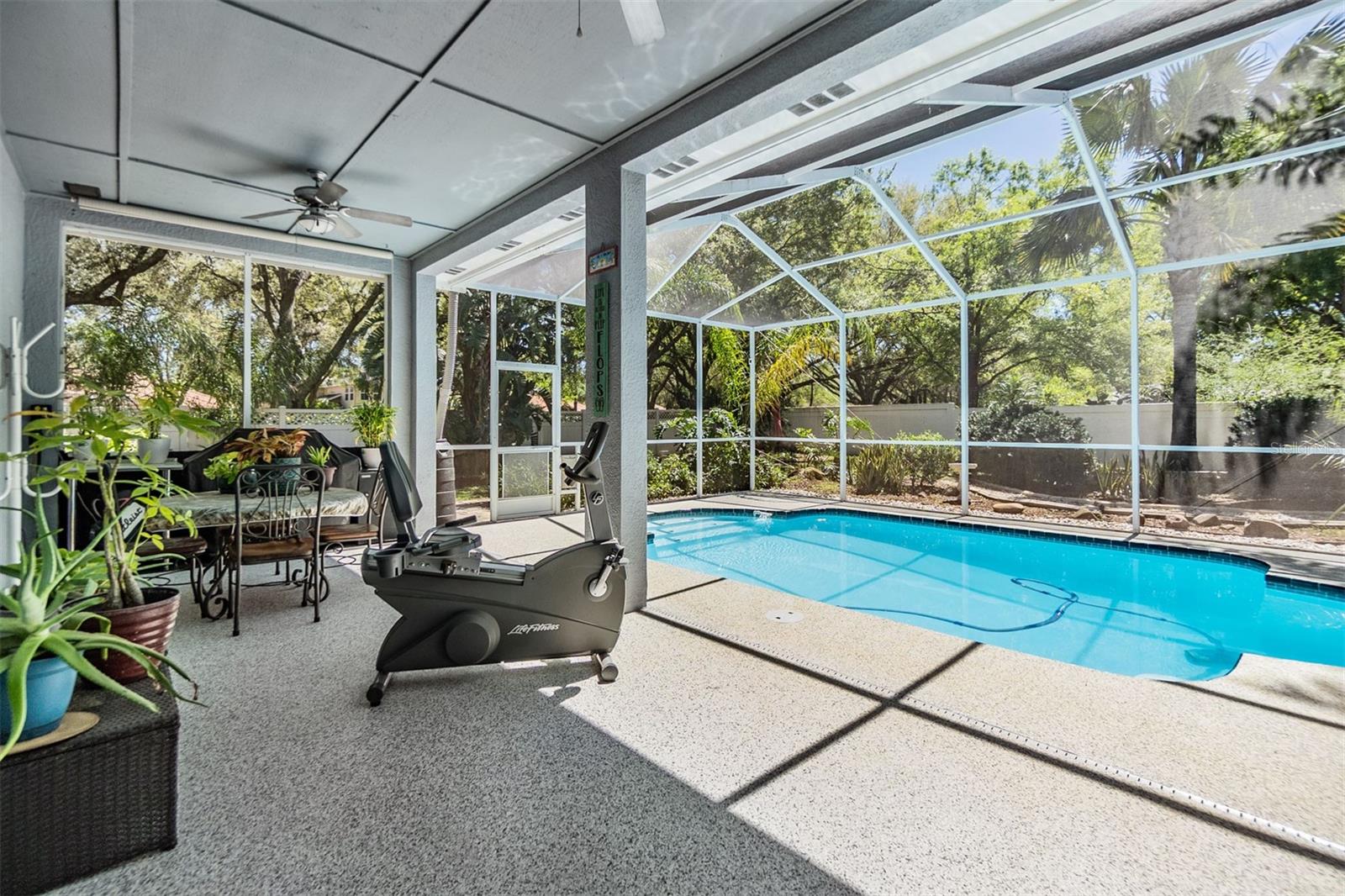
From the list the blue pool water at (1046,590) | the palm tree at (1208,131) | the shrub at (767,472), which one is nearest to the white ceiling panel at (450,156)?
the blue pool water at (1046,590)

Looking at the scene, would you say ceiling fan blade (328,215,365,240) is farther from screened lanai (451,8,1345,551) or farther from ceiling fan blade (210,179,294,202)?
screened lanai (451,8,1345,551)

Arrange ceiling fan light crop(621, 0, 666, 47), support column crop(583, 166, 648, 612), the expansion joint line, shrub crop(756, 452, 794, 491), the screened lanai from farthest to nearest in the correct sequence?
shrub crop(756, 452, 794, 491), the screened lanai, support column crop(583, 166, 648, 612), ceiling fan light crop(621, 0, 666, 47), the expansion joint line

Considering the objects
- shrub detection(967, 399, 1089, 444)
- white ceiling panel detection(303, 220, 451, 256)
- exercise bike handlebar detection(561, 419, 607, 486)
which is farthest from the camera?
shrub detection(967, 399, 1089, 444)

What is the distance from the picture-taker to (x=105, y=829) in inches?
57.1

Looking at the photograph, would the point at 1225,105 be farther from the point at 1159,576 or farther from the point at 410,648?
the point at 410,648

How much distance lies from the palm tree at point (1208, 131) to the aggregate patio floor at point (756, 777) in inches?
183

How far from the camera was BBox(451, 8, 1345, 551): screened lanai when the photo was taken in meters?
5.11

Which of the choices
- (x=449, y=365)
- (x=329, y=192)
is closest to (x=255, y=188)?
(x=329, y=192)

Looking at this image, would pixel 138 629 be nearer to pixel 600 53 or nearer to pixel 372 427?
pixel 600 53

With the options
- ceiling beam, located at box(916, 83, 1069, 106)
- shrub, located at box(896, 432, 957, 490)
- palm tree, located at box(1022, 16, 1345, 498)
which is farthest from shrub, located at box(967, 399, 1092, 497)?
ceiling beam, located at box(916, 83, 1069, 106)

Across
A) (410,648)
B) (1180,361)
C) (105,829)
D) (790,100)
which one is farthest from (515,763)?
(1180,361)

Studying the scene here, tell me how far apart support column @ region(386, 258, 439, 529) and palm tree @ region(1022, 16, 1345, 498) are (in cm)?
625


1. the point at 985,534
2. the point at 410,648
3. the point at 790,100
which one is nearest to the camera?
the point at 410,648

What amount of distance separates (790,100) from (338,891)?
3.55m
